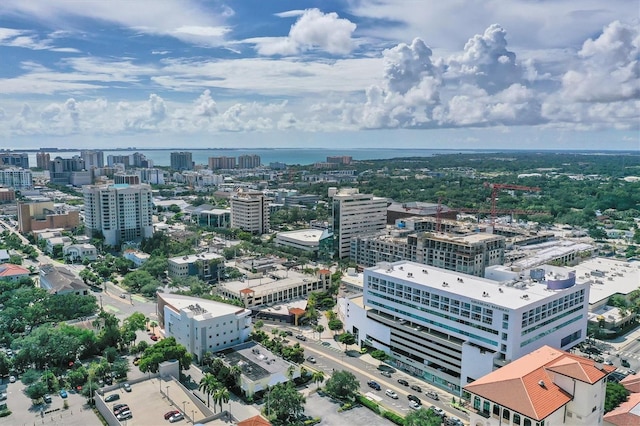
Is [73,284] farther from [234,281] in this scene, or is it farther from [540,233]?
[540,233]

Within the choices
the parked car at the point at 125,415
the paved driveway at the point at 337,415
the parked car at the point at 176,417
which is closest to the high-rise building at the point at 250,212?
the paved driveway at the point at 337,415

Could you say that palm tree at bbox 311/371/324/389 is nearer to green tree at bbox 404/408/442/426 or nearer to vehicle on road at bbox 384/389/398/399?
vehicle on road at bbox 384/389/398/399

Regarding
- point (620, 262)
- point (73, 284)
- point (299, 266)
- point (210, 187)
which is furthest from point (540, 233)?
point (210, 187)

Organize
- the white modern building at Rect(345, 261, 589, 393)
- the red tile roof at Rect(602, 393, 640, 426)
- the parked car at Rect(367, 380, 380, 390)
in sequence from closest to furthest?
the red tile roof at Rect(602, 393, 640, 426), the white modern building at Rect(345, 261, 589, 393), the parked car at Rect(367, 380, 380, 390)

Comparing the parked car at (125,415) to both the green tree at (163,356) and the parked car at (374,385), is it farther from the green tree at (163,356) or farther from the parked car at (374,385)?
the parked car at (374,385)

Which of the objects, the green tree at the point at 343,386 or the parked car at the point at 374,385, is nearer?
the green tree at the point at 343,386

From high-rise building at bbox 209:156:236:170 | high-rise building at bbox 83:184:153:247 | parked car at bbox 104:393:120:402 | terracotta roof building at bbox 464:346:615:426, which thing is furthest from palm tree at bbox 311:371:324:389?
high-rise building at bbox 209:156:236:170
